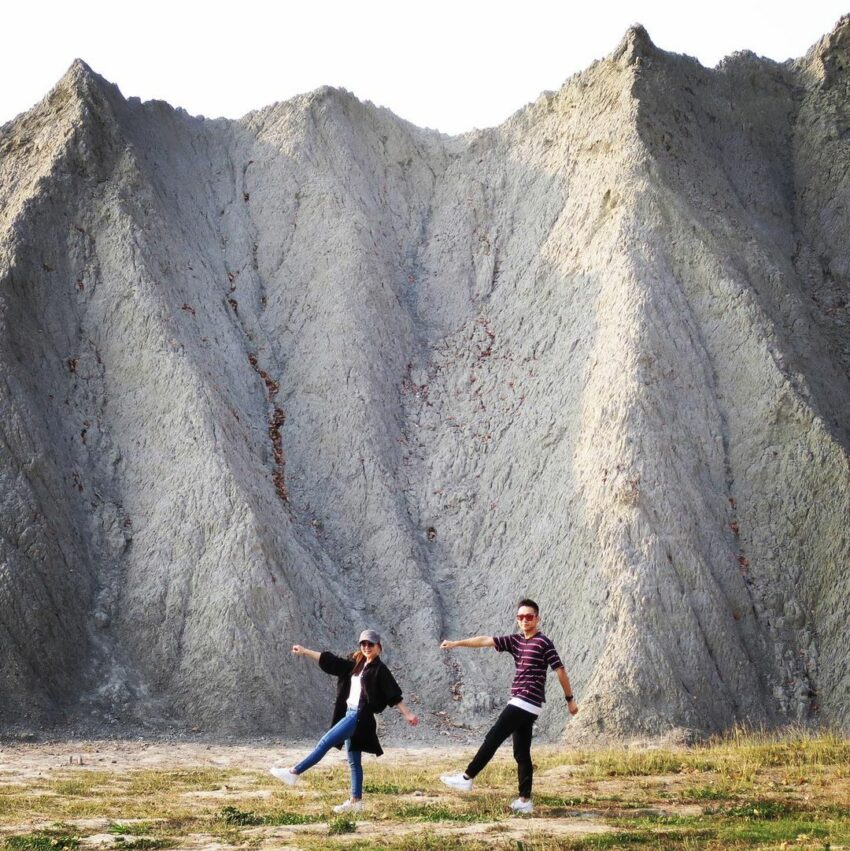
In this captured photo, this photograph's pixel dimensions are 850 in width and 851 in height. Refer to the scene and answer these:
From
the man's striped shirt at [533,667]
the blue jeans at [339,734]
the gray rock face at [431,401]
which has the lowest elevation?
the blue jeans at [339,734]

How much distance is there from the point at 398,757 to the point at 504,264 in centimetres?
1737

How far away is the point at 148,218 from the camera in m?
30.5

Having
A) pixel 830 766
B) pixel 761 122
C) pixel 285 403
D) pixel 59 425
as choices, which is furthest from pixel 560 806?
pixel 761 122

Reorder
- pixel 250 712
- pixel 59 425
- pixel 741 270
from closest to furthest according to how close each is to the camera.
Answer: pixel 250 712 < pixel 59 425 < pixel 741 270

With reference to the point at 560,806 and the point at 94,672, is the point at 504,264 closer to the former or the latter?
the point at 94,672

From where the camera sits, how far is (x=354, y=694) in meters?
12.1

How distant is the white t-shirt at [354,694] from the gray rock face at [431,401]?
10615 mm

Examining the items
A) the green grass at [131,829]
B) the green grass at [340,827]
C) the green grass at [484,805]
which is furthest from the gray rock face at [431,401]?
the green grass at [340,827]

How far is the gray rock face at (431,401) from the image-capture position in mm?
23031

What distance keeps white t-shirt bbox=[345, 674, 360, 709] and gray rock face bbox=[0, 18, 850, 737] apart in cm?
1061

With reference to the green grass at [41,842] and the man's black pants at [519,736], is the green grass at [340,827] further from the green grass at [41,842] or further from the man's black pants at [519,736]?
the green grass at [41,842]

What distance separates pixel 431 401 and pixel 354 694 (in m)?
19.3

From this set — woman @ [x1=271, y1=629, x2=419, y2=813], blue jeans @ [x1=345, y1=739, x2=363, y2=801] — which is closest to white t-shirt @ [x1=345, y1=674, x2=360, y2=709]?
woman @ [x1=271, y1=629, x2=419, y2=813]

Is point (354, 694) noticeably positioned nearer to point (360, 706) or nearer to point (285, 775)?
point (360, 706)
